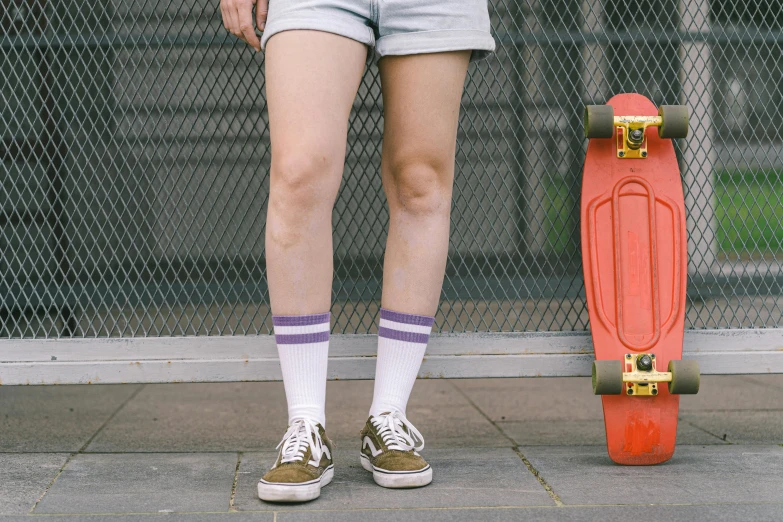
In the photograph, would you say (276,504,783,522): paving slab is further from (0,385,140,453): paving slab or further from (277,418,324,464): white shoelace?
(0,385,140,453): paving slab

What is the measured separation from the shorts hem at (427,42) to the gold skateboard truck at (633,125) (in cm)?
41

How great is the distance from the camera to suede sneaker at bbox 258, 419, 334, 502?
6.43ft

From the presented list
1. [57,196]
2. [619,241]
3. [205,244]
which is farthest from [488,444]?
[57,196]

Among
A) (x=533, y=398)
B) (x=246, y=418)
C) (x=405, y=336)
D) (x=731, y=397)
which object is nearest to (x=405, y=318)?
(x=405, y=336)

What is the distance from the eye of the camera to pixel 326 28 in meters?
2.00

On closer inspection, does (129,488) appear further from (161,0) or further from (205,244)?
(161,0)

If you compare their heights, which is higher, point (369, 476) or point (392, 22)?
point (392, 22)

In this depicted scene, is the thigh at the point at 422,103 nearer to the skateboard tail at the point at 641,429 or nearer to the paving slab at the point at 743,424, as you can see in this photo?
the skateboard tail at the point at 641,429

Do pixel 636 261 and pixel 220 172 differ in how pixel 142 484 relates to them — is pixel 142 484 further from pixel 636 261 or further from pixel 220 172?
pixel 636 261

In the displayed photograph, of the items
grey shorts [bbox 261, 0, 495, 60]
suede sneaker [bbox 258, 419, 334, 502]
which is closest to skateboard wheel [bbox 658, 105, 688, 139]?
grey shorts [bbox 261, 0, 495, 60]

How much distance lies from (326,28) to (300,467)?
97 cm

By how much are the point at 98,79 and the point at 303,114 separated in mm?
818

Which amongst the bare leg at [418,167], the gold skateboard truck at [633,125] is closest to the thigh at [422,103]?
the bare leg at [418,167]

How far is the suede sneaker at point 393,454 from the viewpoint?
2.09 meters
